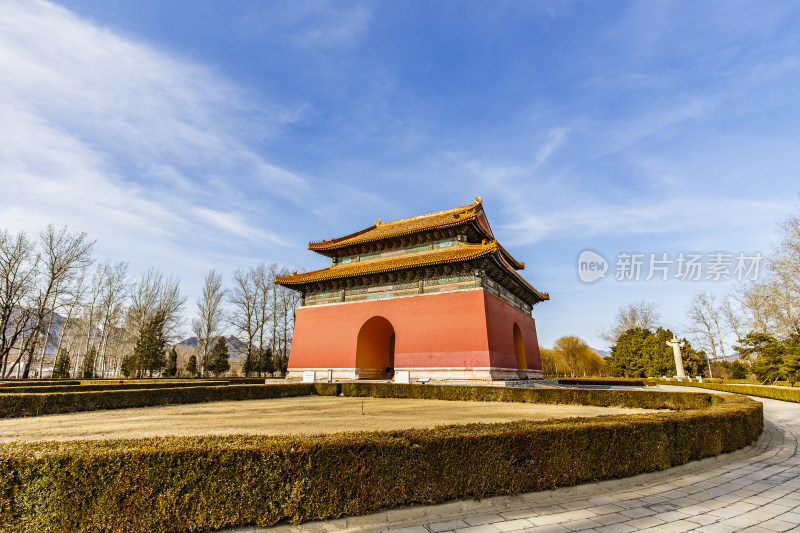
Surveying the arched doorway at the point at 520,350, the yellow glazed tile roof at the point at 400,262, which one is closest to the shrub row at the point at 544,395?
the yellow glazed tile roof at the point at 400,262

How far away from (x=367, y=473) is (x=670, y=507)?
138 inches

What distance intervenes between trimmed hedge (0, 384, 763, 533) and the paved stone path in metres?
0.13

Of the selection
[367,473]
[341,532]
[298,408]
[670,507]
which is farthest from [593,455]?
[298,408]

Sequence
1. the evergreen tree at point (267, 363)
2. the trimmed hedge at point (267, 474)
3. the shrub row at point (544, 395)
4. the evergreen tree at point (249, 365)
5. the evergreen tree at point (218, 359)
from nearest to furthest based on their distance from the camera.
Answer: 1. the trimmed hedge at point (267, 474)
2. the shrub row at point (544, 395)
3. the evergreen tree at point (249, 365)
4. the evergreen tree at point (267, 363)
5. the evergreen tree at point (218, 359)

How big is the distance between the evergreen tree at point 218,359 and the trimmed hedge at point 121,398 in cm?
2815

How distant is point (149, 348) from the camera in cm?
3234

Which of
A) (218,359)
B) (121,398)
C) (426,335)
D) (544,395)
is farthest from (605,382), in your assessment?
(218,359)

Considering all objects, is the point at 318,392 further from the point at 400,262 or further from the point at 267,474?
the point at 267,474

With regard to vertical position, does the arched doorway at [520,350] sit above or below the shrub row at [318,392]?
above

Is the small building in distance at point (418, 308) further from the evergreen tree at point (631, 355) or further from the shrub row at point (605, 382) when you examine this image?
the evergreen tree at point (631, 355)

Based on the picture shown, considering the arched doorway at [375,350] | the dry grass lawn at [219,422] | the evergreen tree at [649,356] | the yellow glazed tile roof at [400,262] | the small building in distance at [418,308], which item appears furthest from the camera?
the evergreen tree at [649,356]

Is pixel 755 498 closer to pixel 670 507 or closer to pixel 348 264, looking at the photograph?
pixel 670 507

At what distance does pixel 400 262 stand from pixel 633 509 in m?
18.5

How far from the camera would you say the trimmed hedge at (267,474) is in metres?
3.54
